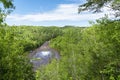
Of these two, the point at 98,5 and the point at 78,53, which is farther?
the point at 78,53

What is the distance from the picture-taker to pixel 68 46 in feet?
190

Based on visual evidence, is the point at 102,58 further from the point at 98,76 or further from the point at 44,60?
the point at 44,60

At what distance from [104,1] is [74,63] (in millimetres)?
38547

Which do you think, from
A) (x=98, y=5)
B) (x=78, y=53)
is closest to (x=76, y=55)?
(x=78, y=53)

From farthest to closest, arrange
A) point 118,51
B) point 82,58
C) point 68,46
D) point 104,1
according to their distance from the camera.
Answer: point 68,46
point 82,58
point 118,51
point 104,1

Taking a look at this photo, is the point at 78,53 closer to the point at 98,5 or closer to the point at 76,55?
the point at 76,55

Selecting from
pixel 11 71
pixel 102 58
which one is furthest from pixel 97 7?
pixel 102 58

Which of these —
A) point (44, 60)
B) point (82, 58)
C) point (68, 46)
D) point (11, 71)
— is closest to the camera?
point (11, 71)

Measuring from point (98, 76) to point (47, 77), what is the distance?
14582 mm

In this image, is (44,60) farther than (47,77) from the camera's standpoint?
Yes

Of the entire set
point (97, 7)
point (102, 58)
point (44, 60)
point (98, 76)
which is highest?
point (97, 7)

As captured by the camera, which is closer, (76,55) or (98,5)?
(98,5)

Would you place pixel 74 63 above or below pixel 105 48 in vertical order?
below

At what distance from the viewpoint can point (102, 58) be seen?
38.8m
